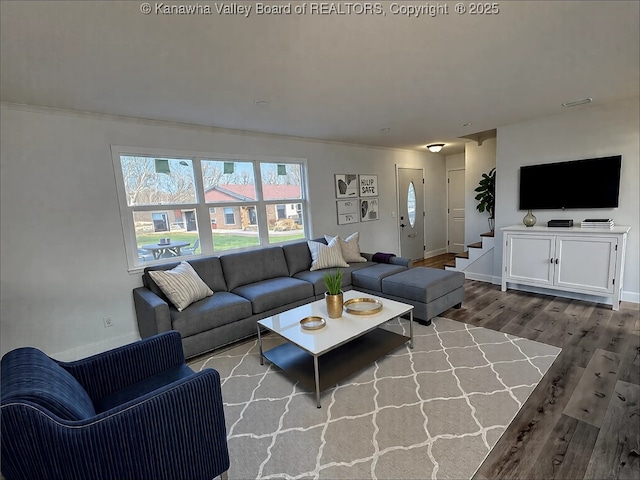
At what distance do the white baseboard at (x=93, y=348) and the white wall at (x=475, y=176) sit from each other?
17.9ft

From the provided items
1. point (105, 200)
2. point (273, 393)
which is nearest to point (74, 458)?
point (273, 393)

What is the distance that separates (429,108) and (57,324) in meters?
4.20

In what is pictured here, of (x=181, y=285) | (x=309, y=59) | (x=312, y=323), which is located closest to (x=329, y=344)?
(x=312, y=323)

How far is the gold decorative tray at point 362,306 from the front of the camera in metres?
2.56

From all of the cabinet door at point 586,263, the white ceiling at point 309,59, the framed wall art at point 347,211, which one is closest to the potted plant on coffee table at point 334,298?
the white ceiling at point 309,59

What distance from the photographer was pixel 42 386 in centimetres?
112

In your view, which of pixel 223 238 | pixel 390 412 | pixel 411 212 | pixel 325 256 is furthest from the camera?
pixel 411 212

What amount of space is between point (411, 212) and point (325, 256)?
298 cm

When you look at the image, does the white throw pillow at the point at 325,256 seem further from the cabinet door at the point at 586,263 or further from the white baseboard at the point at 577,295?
the cabinet door at the point at 586,263

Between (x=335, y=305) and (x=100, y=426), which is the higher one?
(x=100, y=426)

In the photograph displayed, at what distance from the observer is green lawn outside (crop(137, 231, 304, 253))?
328 centimetres

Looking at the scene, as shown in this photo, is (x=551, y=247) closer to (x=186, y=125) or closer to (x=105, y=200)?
(x=186, y=125)

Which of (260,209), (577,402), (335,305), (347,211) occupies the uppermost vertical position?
(260,209)

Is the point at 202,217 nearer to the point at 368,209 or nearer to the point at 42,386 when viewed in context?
the point at 42,386
